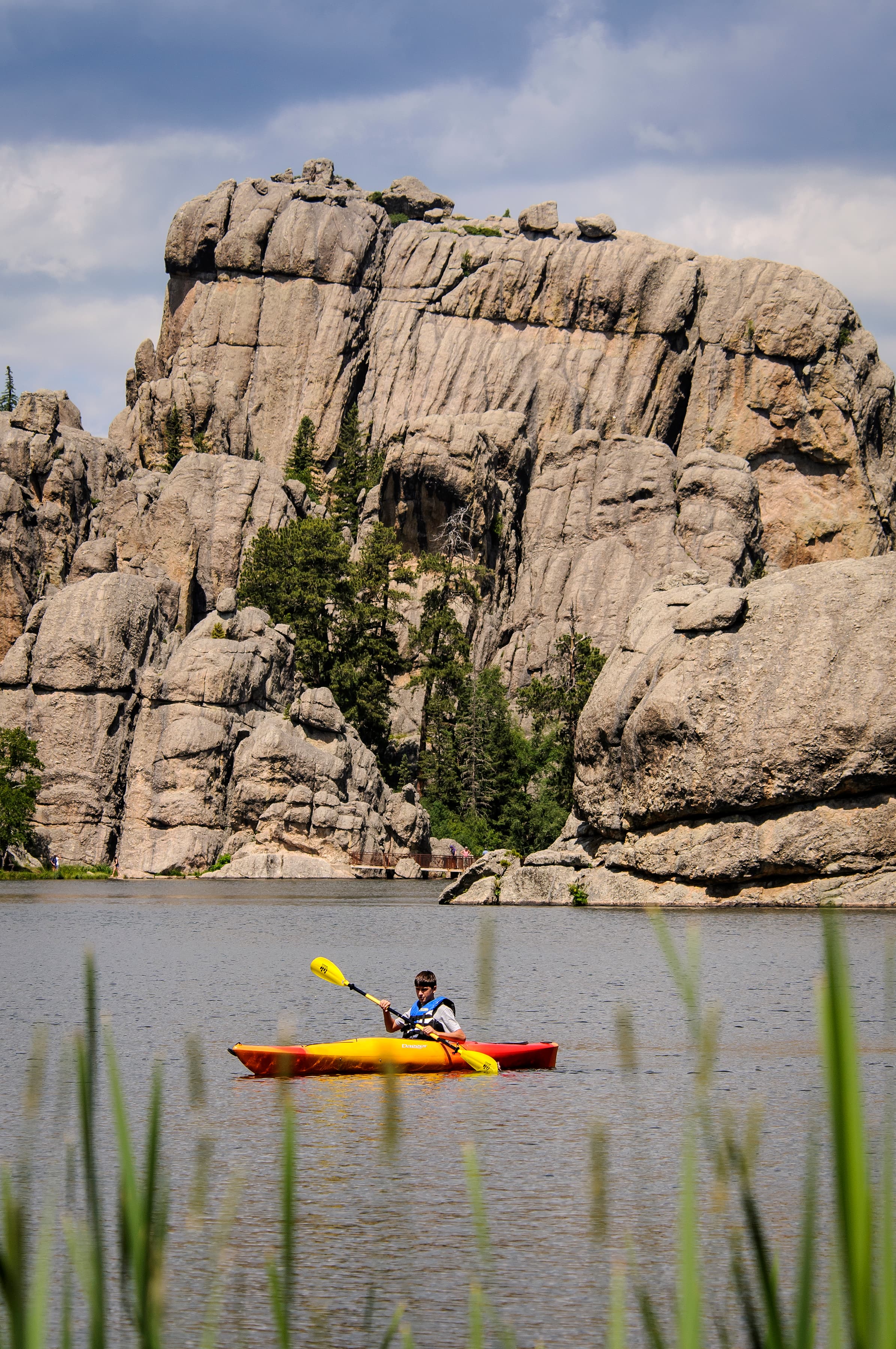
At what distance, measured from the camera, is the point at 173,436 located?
8275cm

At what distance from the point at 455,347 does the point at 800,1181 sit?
79.0m

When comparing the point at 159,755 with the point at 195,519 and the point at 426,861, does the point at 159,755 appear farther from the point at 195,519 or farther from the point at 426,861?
the point at 195,519

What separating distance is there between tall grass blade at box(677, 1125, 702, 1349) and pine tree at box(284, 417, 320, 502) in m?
82.9

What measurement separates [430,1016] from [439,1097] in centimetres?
111

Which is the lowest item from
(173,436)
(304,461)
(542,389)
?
(304,461)

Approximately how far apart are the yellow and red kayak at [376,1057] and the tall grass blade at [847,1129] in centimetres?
1288

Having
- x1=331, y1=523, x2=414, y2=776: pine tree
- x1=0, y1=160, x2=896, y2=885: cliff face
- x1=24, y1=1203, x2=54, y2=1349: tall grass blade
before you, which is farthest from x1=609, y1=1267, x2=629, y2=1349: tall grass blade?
x1=331, y1=523, x2=414, y2=776: pine tree

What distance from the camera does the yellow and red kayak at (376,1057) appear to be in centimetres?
1505

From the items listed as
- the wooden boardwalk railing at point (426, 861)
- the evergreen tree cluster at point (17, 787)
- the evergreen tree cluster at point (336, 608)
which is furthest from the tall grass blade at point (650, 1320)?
the evergreen tree cluster at point (336, 608)

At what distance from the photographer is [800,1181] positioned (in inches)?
444

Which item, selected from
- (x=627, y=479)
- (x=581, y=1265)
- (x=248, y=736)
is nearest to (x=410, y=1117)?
(x=581, y=1265)

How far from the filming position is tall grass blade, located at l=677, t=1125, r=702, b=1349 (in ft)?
5.78

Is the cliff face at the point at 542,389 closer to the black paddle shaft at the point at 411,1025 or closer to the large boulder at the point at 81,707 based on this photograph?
the large boulder at the point at 81,707

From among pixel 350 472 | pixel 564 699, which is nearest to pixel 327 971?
pixel 564 699
